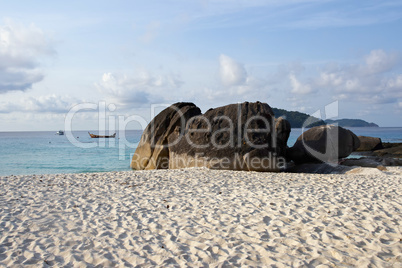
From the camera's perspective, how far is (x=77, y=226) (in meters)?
6.04

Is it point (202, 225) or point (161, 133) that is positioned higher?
point (161, 133)

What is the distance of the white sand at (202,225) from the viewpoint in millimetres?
4715

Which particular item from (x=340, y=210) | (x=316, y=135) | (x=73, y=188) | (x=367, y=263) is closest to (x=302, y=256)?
(x=367, y=263)

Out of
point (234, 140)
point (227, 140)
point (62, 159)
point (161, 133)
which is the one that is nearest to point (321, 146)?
point (234, 140)

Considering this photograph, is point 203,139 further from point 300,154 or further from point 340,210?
point 340,210

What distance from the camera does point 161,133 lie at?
57.0 ft

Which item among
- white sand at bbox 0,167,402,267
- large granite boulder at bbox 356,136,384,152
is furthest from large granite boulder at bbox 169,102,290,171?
large granite boulder at bbox 356,136,384,152

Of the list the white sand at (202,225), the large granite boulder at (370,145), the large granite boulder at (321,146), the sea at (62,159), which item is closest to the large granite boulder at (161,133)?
the sea at (62,159)

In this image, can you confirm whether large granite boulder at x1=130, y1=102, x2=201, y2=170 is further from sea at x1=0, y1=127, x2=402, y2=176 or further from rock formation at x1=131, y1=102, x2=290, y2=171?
sea at x1=0, y1=127, x2=402, y2=176

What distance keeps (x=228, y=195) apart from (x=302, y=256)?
12.5 feet

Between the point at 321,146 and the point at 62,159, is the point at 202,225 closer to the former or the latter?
the point at 321,146

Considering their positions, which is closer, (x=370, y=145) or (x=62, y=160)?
(x=62, y=160)

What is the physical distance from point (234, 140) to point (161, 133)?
493 cm

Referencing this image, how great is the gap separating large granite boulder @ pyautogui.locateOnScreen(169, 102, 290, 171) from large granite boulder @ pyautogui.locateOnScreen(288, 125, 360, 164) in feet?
8.31
